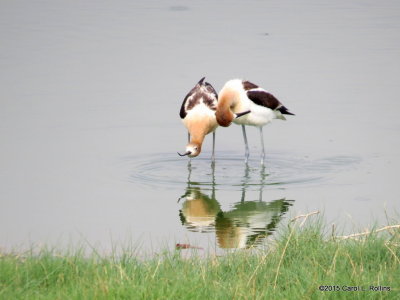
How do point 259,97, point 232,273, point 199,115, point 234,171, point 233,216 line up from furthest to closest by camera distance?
point 259,97, point 199,115, point 234,171, point 233,216, point 232,273

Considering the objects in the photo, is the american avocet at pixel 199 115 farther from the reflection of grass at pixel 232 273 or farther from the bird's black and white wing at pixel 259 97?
the reflection of grass at pixel 232 273

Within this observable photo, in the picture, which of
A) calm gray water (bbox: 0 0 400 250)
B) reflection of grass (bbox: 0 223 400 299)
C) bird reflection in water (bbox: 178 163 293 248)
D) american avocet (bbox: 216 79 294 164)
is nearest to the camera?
reflection of grass (bbox: 0 223 400 299)

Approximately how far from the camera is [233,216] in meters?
8.12

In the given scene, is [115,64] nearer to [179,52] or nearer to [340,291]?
[179,52]

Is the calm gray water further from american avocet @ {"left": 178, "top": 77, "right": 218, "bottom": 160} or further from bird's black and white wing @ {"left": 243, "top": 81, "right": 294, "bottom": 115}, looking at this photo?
bird's black and white wing @ {"left": 243, "top": 81, "right": 294, "bottom": 115}

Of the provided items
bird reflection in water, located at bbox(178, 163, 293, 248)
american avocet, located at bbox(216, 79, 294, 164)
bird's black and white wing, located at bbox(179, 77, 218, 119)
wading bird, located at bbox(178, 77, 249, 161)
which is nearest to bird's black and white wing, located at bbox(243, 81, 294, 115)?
american avocet, located at bbox(216, 79, 294, 164)

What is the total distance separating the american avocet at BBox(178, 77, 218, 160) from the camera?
10.3 m

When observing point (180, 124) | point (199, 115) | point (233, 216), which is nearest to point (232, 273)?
point (233, 216)

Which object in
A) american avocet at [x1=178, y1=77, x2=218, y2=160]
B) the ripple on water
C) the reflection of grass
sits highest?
american avocet at [x1=178, y1=77, x2=218, y2=160]

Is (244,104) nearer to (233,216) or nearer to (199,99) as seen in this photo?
(199,99)

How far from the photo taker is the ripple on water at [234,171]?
923cm

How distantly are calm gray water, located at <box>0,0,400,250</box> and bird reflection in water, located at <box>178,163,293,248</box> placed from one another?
25 millimetres

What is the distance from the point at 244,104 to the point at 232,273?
479 cm

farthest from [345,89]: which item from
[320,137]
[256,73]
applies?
[320,137]
